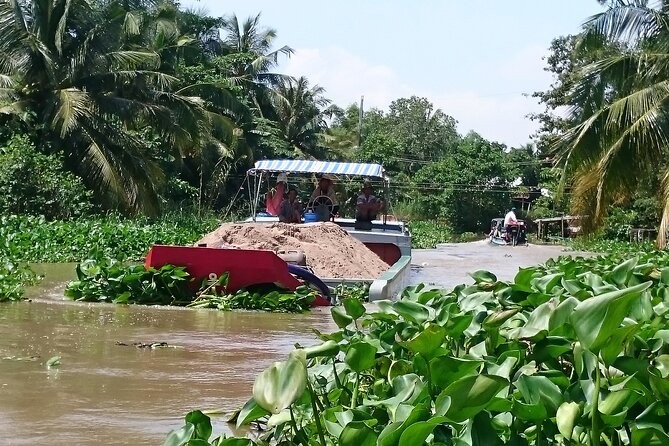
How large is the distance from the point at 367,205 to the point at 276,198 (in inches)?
65.0

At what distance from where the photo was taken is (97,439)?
430 centimetres

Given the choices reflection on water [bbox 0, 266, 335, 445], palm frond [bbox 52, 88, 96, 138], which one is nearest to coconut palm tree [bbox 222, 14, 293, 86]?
palm frond [bbox 52, 88, 96, 138]

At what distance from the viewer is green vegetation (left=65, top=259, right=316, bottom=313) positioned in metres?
10.8

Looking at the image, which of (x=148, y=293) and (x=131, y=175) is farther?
(x=131, y=175)

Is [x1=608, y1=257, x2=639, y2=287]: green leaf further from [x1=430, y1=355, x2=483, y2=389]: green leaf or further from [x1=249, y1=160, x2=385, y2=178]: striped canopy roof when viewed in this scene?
[x1=249, y1=160, x2=385, y2=178]: striped canopy roof

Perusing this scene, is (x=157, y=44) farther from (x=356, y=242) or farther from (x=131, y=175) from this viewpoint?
(x=356, y=242)

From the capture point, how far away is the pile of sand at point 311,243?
13484mm

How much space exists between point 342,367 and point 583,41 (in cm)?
1402

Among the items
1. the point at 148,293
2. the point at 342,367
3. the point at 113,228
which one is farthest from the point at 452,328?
the point at 113,228

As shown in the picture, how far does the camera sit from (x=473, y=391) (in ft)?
7.72

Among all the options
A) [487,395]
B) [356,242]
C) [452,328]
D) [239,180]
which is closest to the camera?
[487,395]

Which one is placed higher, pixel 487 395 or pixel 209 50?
pixel 209 50

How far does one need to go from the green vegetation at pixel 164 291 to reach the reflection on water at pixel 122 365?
1.01 feet

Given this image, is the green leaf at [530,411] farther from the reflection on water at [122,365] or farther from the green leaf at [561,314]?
the reflection on water at [122,365]
